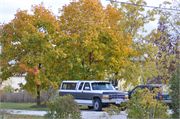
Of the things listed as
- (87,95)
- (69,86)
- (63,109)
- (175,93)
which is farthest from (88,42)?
(175,93)

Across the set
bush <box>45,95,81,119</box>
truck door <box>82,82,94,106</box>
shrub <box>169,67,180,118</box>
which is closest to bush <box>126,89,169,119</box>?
shrub <box>169,67,180,118</box>

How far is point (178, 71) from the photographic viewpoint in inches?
408

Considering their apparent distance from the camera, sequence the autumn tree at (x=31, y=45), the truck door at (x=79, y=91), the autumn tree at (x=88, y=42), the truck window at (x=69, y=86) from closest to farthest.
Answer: the truck door at (x=79, y=91) → the truck window at (x=69, y=86) → the autumn tree at (x=31, y=45) → the autumn tree at (x=88, y=42)

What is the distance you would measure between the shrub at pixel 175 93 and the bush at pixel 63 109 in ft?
11.9

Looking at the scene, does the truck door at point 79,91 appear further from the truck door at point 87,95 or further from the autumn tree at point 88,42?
the autumn tree at point 88,42

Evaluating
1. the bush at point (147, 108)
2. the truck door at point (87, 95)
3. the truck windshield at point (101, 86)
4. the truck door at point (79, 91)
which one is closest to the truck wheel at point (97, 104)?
the truck door at point (87, 95)

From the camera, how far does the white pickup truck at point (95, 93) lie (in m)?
18.6

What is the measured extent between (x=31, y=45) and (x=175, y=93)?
47.1 ft

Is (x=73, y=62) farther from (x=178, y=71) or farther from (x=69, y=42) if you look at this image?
(x=178, y=71)

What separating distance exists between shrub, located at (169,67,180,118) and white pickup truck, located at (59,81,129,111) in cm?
840

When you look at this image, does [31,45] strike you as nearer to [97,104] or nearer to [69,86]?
[69,86]

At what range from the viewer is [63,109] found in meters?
10.6

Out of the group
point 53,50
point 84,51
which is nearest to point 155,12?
point 84,51

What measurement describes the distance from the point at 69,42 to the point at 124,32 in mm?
6431
